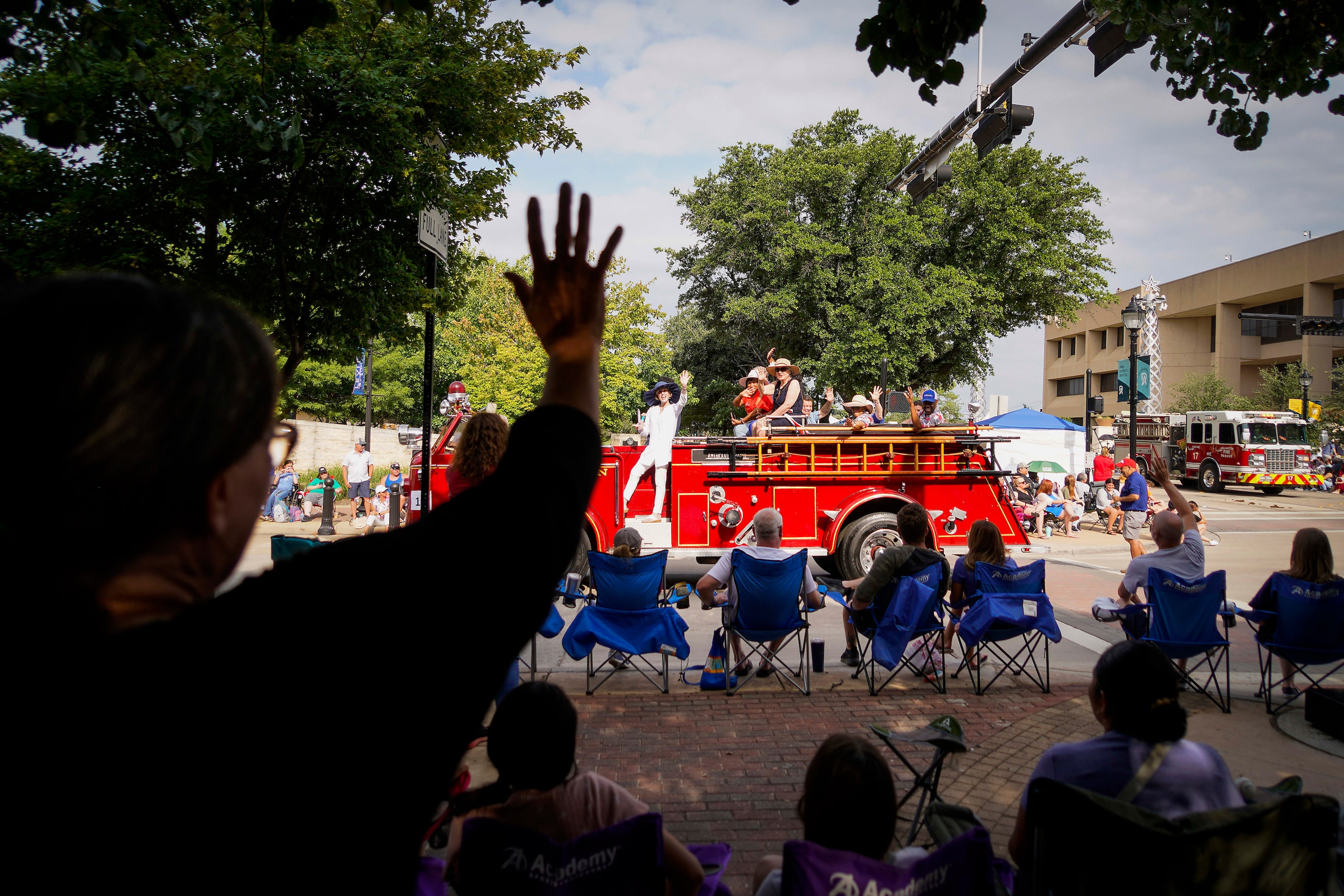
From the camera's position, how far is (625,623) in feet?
20.4

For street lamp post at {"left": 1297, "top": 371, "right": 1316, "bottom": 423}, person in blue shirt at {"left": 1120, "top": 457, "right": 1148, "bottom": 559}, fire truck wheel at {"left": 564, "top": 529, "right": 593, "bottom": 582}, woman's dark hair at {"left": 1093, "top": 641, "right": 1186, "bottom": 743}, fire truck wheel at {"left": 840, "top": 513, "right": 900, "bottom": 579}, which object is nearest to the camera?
woman's dark hair at {"left": 1093, "top": 641, "right": 1186, "bottom": 743}

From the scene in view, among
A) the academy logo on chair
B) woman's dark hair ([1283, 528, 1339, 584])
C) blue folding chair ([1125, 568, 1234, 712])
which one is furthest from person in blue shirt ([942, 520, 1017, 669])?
the academy logo on chair

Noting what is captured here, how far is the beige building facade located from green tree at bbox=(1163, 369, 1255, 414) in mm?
3049

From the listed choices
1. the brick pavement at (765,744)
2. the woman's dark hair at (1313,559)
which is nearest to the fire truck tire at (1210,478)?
the woman's dark hair at (1313,559)

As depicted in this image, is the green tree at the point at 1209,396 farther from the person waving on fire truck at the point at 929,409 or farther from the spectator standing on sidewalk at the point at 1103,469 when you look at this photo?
the person waving on fire truck at the point at 929,409

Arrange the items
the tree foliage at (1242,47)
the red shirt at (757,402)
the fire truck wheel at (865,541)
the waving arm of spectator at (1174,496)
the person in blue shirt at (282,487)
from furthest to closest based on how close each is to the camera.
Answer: the person in blue shirt at (282,487), the red shirt at (757,402), the fire truck wheel at (865,541), the waving arm of spectator at (1174,496), the tree foliage at (1242,47)

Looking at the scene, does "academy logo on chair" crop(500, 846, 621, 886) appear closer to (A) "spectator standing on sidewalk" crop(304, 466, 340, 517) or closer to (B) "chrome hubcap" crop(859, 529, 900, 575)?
(B) "chrome hubcap" crop(859, 529, 900, 575)

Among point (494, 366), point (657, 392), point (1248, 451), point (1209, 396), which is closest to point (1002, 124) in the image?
point (657, 392)

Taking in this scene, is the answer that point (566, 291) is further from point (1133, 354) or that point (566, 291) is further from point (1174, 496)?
point (1133, 354)

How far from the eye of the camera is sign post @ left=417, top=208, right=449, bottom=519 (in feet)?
17.5

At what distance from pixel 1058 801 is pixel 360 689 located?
2132mm

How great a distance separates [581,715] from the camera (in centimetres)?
584

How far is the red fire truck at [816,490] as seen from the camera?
10.1 metres

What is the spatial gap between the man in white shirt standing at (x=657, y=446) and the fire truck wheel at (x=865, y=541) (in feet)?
7.98
